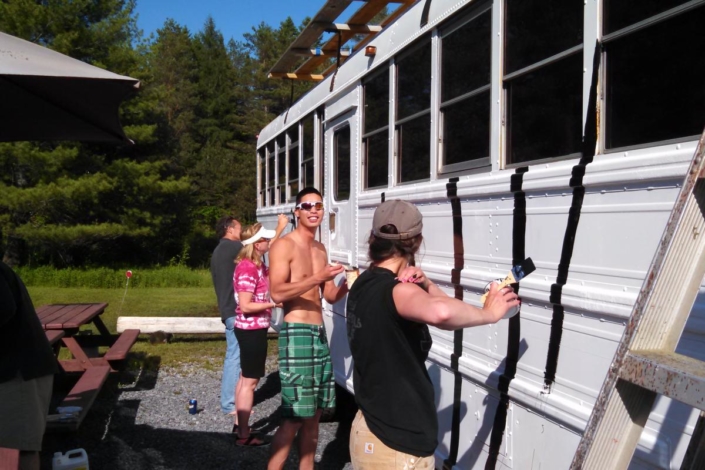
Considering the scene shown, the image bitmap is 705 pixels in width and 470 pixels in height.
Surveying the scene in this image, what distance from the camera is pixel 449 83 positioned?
3646mm

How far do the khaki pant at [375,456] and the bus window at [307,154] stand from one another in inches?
157

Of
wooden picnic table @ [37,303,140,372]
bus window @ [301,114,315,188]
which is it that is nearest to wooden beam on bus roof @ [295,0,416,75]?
bus window @ [301,114,315,188]

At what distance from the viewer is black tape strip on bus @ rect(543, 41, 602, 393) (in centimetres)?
252

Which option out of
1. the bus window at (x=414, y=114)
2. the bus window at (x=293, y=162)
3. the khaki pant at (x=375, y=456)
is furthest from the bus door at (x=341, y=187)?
the khaki pant at (x=375, y=456)

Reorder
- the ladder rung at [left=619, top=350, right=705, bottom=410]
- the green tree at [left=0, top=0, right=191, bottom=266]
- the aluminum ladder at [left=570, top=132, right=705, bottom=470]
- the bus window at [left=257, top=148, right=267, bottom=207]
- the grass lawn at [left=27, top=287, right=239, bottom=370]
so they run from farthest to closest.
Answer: the green tree at [left=0, top=0, right=191, bottom=266]
the bus window at [left=257, top=148, right=267, bottom=207]
the grass lawn at [left=27, top=287, right=239, bottom=370]
the aluminum ladder at [left=570, top=132, right=705, bottom=470]
the ladder rung at [left=619, top=350, right=705, bottom=410]

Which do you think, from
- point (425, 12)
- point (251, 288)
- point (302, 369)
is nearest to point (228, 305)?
point (251, 288)

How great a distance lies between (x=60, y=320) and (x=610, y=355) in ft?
19.8

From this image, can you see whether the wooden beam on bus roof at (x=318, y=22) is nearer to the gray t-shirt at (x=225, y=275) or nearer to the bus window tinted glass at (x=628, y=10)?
the gray t-shirt at (x=225, y=275)

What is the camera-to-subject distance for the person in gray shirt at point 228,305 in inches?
230

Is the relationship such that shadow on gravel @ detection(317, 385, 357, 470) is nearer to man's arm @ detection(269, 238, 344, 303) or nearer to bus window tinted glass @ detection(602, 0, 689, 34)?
man's arm @ detection(269, 238, 344, 303)

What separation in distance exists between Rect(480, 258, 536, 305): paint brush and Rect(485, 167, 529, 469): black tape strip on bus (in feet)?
0.56

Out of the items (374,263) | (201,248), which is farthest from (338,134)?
(201,248)

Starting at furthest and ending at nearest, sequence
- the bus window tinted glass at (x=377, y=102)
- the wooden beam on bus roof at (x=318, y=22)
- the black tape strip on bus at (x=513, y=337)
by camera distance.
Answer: the wooden beam on bus roof at (x=318, y=22) → the bus window tinted glass at (x=377, y=102) → the black tape strip on bus at (x=513, y=337)

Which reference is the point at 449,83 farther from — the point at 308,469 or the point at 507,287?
the point at 308,469
